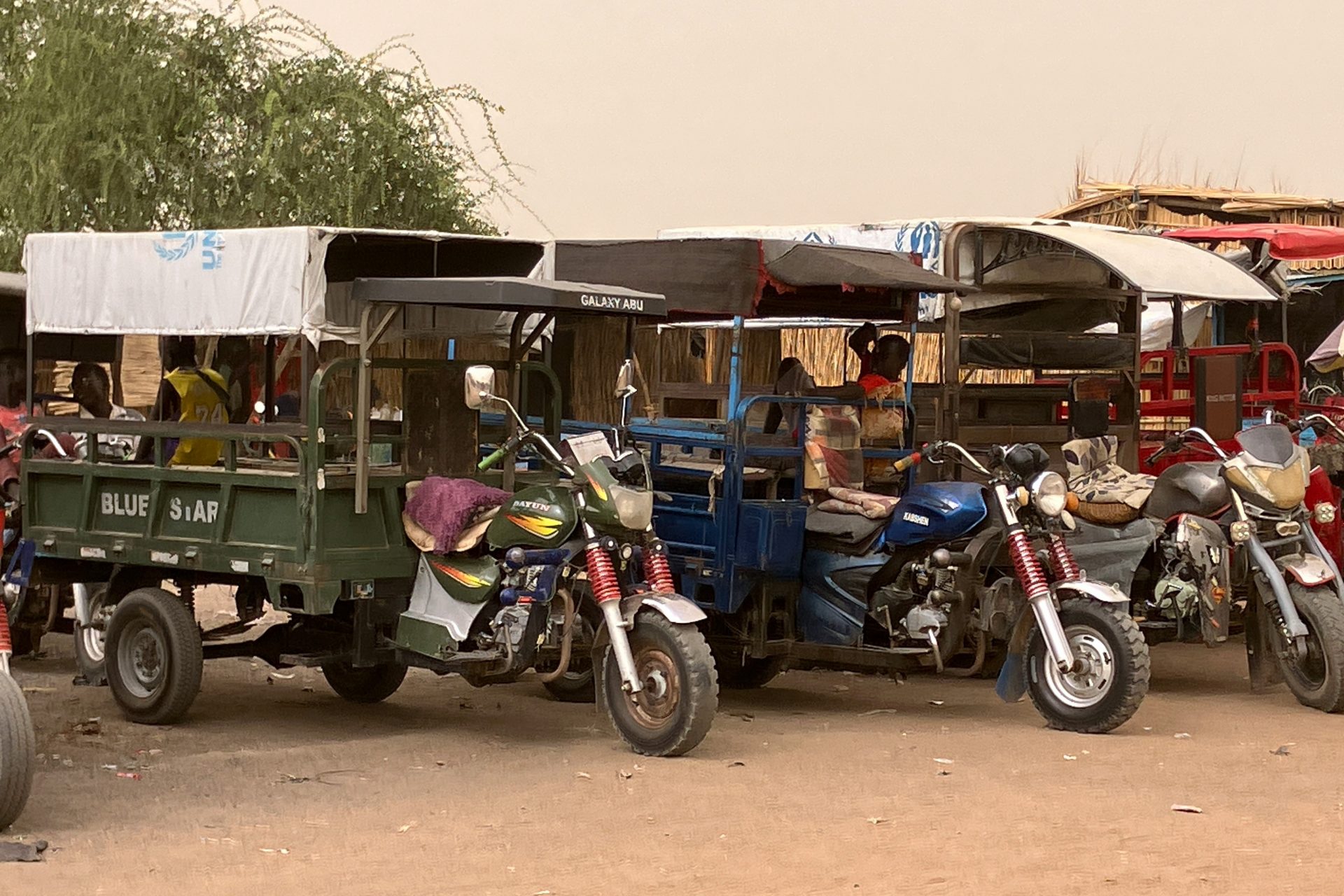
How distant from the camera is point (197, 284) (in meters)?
8.20

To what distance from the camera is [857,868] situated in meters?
5.71

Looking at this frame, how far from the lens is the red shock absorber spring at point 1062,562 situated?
831cm

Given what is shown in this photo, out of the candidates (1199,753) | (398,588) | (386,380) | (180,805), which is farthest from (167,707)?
(386,380)

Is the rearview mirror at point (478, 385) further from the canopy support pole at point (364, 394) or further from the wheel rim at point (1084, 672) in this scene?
the wheel rim at point (1084, 672)

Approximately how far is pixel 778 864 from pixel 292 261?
3468mm

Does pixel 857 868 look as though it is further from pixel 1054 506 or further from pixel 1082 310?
pixel 1082 310

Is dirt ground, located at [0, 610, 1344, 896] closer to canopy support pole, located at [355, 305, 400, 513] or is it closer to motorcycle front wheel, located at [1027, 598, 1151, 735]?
motorcycle front wheel, located at [1027, 598, 1151, 735]

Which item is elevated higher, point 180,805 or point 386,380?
point 386,380

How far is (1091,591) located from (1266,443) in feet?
5.12

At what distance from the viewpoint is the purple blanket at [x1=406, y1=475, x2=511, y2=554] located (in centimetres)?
796

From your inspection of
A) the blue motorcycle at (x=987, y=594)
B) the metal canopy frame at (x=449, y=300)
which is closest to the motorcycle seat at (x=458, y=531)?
the metal canopy frame at (x=449, y=300)

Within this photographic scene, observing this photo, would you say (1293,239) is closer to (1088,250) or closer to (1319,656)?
(1088,250)

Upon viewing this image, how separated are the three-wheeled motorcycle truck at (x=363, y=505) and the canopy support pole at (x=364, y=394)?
14 mm

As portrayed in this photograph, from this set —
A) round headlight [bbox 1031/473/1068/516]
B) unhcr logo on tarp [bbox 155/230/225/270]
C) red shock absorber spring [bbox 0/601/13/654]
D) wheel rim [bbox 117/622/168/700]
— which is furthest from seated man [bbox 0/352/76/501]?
round headlight [bbox 1031/473/1068/516]
